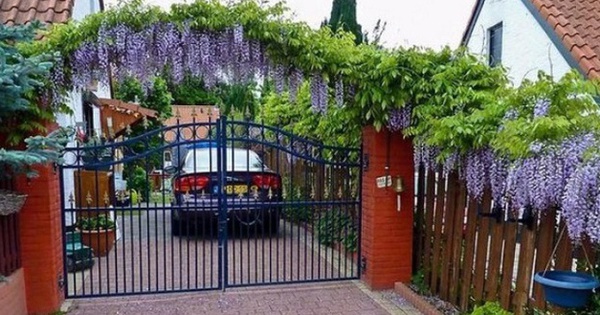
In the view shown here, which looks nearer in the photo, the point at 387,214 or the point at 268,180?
the point at 387,214

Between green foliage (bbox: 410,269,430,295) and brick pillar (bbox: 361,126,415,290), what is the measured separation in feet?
0.26

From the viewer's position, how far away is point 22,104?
3.57 m

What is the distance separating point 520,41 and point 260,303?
693 cm

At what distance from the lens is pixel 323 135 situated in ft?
21.9

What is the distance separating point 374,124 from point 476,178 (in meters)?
1.28

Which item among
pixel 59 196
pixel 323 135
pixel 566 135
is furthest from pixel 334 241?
pixel 566 135

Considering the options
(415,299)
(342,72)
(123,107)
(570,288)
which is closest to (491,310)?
(570,288)

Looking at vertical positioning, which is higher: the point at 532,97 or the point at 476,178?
the point at 532,97

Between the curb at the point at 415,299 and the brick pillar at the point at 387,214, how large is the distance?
0.13 m

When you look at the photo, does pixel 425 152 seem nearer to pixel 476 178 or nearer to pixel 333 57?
pixel 476 178

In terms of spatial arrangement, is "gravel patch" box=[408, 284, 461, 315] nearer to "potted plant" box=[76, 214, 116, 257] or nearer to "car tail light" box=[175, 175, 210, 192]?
"car tail light" box=[175, 175, 210, 192]

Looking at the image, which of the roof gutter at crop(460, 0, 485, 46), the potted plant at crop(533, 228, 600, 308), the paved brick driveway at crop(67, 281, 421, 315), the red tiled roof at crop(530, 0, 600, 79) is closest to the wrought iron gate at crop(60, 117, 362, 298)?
the paved brick driveway at crop(67, 281, 421, 315)

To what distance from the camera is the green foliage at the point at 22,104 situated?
330 cm

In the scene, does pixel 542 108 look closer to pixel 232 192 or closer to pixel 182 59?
pixel 182 59
